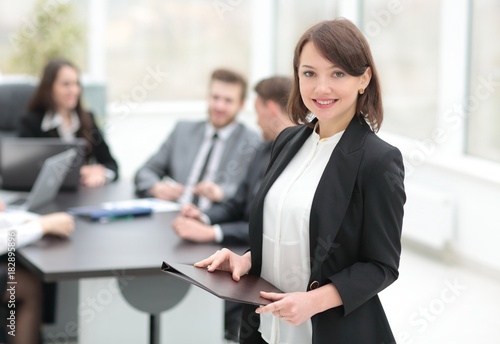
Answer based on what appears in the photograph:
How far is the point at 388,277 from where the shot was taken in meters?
1.72

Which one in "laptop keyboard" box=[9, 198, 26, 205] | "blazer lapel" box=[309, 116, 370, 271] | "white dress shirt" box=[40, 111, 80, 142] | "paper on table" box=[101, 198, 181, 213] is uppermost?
"blazer lapel" box=[309, 116, 370, 271]

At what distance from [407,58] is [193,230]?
3.72 metres

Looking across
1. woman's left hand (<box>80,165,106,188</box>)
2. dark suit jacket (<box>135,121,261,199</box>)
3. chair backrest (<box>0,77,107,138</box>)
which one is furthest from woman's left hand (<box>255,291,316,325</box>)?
chair backrest (<box>0,77,107,138</box>)

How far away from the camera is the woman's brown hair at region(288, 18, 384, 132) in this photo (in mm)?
1699

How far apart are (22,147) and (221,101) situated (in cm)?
103

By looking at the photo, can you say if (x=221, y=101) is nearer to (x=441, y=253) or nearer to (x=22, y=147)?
(x=22, y=147)

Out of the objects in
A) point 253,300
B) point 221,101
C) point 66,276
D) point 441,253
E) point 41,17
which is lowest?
point 441,253

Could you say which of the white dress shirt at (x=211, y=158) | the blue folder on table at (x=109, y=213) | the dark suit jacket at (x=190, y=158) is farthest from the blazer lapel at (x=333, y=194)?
the white dress shirt at (x=211, y=158)

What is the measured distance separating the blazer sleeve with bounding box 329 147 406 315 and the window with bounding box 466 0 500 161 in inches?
153

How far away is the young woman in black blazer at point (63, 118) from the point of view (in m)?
4.72

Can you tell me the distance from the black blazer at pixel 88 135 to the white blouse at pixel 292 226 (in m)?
2.95

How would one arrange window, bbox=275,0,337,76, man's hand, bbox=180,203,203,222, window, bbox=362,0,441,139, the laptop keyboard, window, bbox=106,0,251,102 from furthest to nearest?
1. window, bbox=106,0,251,102
2. window, bbox=275,0,337,76
3. window, bbox=362,0,441,139
4. the laptop keyboard
5. man's hand, bbox=180,203,203,222

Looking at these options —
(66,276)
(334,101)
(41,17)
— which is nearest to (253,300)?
(334,101)

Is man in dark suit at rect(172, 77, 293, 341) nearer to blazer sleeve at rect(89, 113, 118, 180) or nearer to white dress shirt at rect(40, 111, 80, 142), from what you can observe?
blazer sleeve at rect(89, 113, 118, 180)
